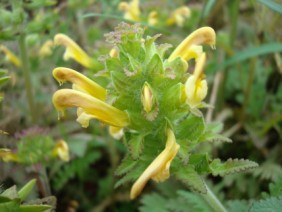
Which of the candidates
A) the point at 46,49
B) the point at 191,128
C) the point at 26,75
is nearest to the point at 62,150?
the point at 26,75

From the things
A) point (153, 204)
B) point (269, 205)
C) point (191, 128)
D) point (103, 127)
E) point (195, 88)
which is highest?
point (195, 88)

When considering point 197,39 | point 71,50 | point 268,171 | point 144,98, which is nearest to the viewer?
point 144,98

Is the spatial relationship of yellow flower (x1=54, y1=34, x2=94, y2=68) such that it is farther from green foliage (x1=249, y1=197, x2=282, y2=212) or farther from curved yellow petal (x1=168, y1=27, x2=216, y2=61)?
green foliage (x1=249, y1=197, x2=282, y2=212)

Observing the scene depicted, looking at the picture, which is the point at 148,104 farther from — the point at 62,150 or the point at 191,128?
the point at 62,150

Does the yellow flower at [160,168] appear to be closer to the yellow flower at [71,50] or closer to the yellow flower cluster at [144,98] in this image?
the yellow flower cluster at [144,98]

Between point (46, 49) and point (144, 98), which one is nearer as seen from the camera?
point (144, 98)

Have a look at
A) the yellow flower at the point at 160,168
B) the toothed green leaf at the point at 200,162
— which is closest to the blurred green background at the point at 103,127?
the toothed green leaf at the point at 200,162
